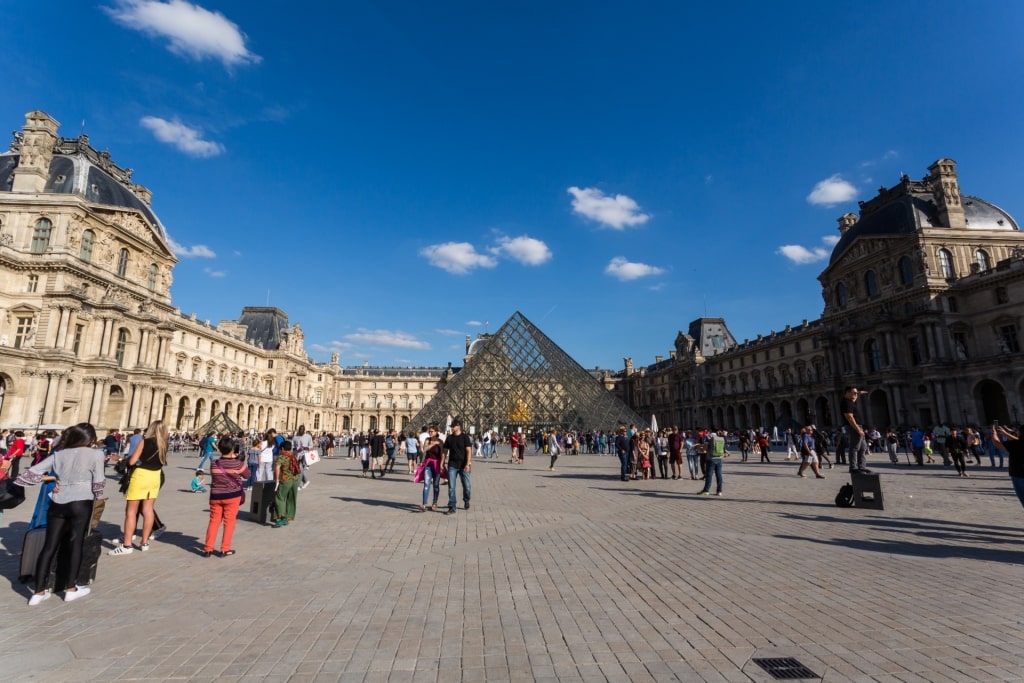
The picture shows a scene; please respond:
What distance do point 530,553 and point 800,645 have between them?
10.3 ft

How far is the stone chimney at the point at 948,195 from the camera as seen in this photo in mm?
37125

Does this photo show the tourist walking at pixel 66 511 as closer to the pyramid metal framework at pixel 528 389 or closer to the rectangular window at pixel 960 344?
the pyramid metal framework at pixel 528 389

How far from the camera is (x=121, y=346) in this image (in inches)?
1385

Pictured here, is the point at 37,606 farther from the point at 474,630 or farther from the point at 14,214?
the point at 14,214

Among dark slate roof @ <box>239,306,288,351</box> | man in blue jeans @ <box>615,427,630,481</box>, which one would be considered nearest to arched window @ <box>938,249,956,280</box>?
man in blue jeans @ <box>615,427,630,481</box>

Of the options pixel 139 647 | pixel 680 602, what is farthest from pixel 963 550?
pixel 139 647

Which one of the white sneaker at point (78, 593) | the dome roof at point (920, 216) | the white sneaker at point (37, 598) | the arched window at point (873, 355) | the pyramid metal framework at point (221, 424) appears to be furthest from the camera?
the arched window at point (873, 355)

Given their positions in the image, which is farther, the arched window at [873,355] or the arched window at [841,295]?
the arched window at [841,295]

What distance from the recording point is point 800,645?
3.21 meters

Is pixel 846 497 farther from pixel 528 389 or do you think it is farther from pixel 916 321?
pixel 916 321

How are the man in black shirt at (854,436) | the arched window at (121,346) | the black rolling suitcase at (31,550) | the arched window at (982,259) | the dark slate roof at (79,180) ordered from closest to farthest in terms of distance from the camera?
1. the black rolling suitcase at (31,550)
2. the man in black shirt at (854,436)
3. the dark slate roof at (79,180)
4. the arched window at (121,346)
5. the arched window at (982,259)

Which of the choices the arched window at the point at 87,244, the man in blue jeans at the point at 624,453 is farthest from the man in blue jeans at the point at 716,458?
the arched window at the point at 87,244

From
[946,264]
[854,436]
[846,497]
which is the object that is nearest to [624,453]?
[846,497]

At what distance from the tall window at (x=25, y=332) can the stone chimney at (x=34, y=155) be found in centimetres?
895
